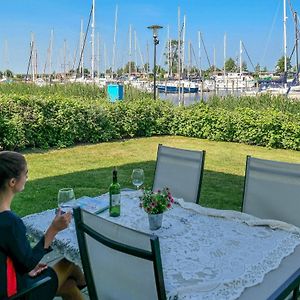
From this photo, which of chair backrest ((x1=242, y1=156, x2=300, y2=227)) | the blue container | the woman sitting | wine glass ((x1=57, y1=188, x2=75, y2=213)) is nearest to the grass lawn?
chair backrest ((x1=242, y1=156, x2=300, y2=227))

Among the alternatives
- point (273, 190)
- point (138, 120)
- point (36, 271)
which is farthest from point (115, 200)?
point (138, 120)

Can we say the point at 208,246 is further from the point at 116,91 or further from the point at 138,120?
the point at 116,91

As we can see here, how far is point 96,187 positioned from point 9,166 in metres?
3.84

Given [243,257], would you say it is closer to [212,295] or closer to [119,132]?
[212,295]

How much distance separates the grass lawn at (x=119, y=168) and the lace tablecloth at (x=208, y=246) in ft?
8.00

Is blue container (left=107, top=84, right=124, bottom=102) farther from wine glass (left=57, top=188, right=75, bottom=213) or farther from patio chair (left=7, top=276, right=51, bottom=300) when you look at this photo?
patio chair (left=7, top=276, right=51, bottom=300)

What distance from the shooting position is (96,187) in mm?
5500

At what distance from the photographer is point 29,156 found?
7.38 metres

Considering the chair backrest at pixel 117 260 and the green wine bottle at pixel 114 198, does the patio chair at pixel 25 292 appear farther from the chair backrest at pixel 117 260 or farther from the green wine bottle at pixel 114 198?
the green wine bottle at pixel 114 198

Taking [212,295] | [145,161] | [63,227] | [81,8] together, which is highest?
[81,8]

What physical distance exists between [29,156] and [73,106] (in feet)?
5.40

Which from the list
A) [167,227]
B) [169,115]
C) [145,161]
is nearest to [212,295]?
[167,227]

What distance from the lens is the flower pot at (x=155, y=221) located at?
2.05 m

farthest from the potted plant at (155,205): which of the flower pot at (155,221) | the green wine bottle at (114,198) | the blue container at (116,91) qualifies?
the blue container at (116,91)
